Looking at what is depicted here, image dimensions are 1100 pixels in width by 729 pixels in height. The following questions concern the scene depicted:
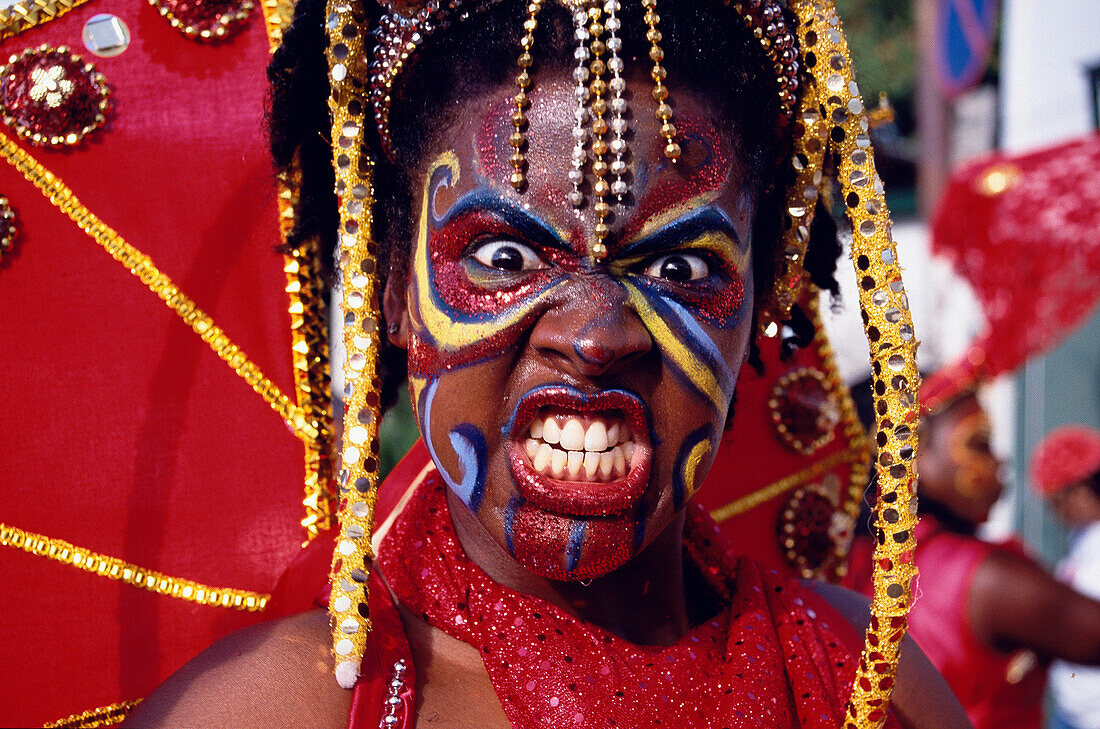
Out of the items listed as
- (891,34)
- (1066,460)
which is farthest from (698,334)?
(891,34)

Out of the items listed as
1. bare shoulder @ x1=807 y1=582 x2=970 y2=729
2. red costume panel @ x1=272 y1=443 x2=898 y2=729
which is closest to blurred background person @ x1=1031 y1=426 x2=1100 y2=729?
bare shoulder @ x1=807 y1=582 x2=970 y2=729

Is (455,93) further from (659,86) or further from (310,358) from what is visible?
(310,358)

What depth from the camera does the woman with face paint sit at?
1.34 meters

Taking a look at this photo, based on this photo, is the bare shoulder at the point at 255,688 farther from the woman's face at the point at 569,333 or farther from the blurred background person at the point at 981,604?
the blurred background person at the point at 981,604

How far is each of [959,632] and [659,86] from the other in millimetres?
3254

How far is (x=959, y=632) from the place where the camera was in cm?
390

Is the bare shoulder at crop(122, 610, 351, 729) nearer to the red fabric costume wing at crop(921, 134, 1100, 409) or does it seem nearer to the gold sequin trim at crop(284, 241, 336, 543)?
the gold sequin trim at crop(284, 241, 336, 543)

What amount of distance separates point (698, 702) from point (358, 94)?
1.10 m

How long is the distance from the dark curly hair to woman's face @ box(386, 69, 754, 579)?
0.06 meters

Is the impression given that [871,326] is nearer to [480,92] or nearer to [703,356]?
[703,356]

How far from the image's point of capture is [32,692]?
173cm

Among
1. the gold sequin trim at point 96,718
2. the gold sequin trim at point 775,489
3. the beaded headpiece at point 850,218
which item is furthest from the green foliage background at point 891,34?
the gold sequin trim at point 96,718

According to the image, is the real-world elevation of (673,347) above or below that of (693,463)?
above

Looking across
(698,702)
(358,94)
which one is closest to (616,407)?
(698,702)
